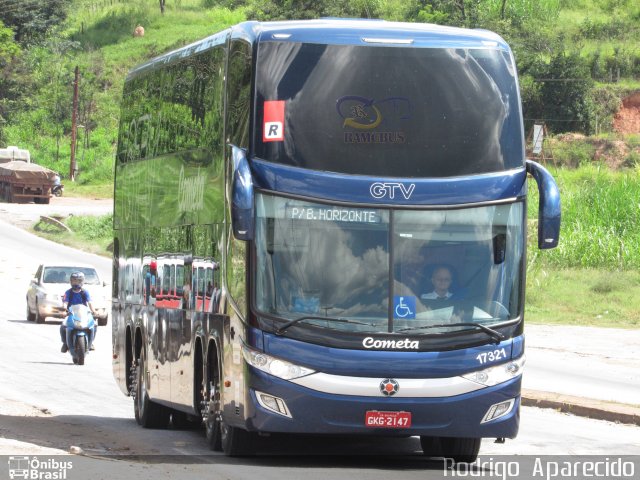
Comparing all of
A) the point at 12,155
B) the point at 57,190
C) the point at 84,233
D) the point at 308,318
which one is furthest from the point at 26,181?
the point at 308,318

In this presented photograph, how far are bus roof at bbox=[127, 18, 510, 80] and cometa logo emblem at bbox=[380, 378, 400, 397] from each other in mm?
2942

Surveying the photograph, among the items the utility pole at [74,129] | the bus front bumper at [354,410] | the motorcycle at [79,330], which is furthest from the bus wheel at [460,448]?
the utility pole at [74,129]

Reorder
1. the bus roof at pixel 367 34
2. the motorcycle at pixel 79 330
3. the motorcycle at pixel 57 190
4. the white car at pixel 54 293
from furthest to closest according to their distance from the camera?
the motorcycle at pixel 57 190 → the white car at pixel 54 293 → the motorcycle at pixel 79 330 → the bus roof at pixel 367 34

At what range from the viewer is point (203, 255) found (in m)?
13.6

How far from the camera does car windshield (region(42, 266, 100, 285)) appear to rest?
120 feet

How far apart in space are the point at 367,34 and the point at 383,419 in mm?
3360

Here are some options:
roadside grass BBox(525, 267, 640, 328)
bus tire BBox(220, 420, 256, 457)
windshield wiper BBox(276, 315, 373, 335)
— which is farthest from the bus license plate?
roadside grass BBox(525, 267, 640, 328)

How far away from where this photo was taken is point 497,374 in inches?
456

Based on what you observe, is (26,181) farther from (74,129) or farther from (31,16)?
(31,16)

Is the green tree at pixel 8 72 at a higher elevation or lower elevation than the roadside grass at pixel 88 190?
higher

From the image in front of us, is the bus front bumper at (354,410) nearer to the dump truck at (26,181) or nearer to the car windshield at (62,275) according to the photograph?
the car windshield at (62,275)

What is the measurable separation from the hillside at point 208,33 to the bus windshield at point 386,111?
6581 centimetres

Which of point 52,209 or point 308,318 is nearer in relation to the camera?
point 308,318

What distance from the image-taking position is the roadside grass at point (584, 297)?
36.6 m
